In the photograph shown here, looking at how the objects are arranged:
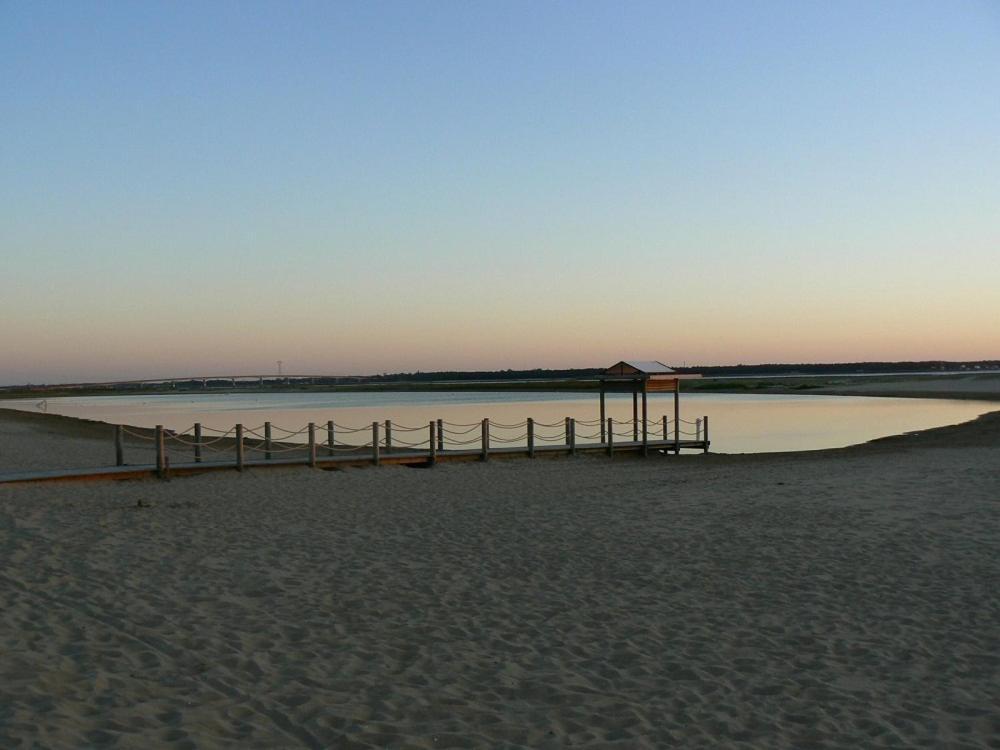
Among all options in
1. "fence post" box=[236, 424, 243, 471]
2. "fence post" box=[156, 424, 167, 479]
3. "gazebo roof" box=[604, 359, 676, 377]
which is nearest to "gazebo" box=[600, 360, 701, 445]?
"gazebo roof" box=[604, 359, 676, 377]

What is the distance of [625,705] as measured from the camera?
534 cm

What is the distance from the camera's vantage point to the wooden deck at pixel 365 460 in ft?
53.8

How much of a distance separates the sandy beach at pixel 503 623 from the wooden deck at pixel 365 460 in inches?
120

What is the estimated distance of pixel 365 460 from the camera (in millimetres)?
20141

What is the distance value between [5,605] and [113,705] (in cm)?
254

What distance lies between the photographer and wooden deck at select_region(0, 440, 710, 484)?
53.8 feet

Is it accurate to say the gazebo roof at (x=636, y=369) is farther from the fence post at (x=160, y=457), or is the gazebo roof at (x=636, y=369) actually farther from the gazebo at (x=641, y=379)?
the fence post at (x=160, y=457)

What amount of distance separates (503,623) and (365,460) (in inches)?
529

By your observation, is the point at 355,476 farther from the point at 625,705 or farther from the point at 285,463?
the point at 625,705

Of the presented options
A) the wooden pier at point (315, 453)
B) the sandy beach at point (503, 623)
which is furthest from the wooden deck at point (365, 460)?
the sandy beach at point (503, 623)

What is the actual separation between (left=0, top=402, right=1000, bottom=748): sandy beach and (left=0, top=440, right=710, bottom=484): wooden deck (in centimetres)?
306

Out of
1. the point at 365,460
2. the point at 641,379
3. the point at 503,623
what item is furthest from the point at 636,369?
the point at 503,623

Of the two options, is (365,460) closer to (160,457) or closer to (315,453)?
(315,453)

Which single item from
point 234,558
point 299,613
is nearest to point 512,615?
point 299,613
